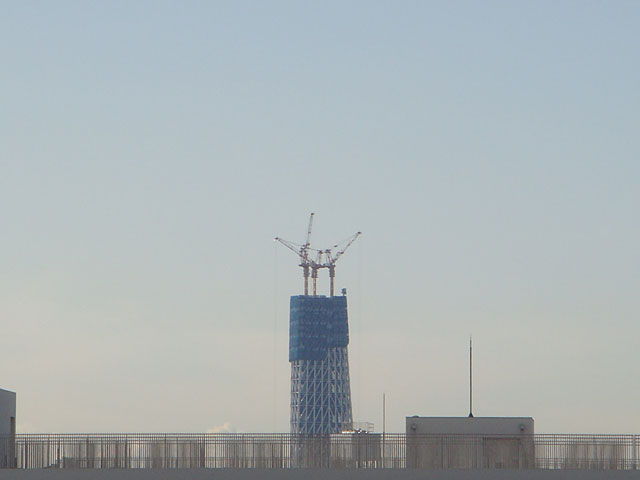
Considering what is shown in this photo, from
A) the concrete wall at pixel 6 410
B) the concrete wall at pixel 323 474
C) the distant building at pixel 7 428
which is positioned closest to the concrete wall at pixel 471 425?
the concrete wall at pixel 323 474

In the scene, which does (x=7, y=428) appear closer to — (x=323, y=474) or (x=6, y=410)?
(x=6, y=410)

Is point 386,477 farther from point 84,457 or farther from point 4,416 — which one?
point 4,416

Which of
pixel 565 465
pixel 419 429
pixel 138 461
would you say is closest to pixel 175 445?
pixel 138 461

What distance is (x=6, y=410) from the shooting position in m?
82.4

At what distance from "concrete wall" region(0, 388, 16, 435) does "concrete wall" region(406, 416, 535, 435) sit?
20.8m

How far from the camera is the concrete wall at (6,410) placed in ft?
266

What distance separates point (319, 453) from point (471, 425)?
371 inches

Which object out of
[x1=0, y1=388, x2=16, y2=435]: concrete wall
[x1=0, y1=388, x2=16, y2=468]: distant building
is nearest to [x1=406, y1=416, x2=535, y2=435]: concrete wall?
[x1=0, y1=388, x2=16, y2=468]: distant building

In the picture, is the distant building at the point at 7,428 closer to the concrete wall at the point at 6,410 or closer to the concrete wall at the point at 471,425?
the concrete wall at the point at 6,410

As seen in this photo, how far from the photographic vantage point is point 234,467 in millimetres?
74938

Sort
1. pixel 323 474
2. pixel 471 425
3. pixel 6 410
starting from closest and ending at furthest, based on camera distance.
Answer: pixel 323 474
pixel 471 425
pixel 6 410

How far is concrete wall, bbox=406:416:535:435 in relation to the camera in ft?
264

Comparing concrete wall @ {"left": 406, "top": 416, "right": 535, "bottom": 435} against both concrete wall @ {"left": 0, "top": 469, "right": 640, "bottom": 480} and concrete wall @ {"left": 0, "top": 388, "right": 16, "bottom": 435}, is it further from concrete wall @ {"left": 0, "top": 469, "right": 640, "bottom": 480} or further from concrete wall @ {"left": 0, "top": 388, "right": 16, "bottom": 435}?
concrete wall @ {"left": 0, "top": 388, "right": 16, "bottom": 435}

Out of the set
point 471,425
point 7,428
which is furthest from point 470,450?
point 7,428
